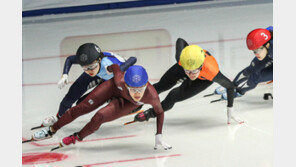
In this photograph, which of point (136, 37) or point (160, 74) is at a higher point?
point (136, 37)

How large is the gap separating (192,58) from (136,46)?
2.27 meters

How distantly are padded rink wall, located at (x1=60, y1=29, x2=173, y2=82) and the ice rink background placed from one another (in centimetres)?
1

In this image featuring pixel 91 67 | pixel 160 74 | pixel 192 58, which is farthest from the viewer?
pixel 160 74

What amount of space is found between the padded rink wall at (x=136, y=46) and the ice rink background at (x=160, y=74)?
13 mm

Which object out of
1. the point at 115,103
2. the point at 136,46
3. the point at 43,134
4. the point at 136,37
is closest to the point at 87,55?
the point at 115,103

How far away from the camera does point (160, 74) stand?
4.90 m

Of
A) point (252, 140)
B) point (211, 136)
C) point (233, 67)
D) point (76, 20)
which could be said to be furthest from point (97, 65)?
point (76, 20)

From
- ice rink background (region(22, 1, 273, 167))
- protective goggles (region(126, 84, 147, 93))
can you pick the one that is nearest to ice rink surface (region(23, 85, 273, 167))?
ice rink background (region(22, 1, 273, 167))

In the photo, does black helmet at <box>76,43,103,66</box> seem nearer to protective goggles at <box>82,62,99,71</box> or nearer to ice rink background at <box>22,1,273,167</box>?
protective goggles at <box>82,62,99,71</box>

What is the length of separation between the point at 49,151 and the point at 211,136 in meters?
1.35

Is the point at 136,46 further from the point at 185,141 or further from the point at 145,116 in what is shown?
the point at 185,141

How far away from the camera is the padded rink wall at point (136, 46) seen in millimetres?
5102

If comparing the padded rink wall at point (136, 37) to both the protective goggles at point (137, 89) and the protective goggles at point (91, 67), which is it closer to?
the protective goggles at point (91, 67)

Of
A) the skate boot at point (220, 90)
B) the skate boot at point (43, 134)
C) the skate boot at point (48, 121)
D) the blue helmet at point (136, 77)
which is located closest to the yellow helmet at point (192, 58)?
the blue helmet at point (136, 77)
